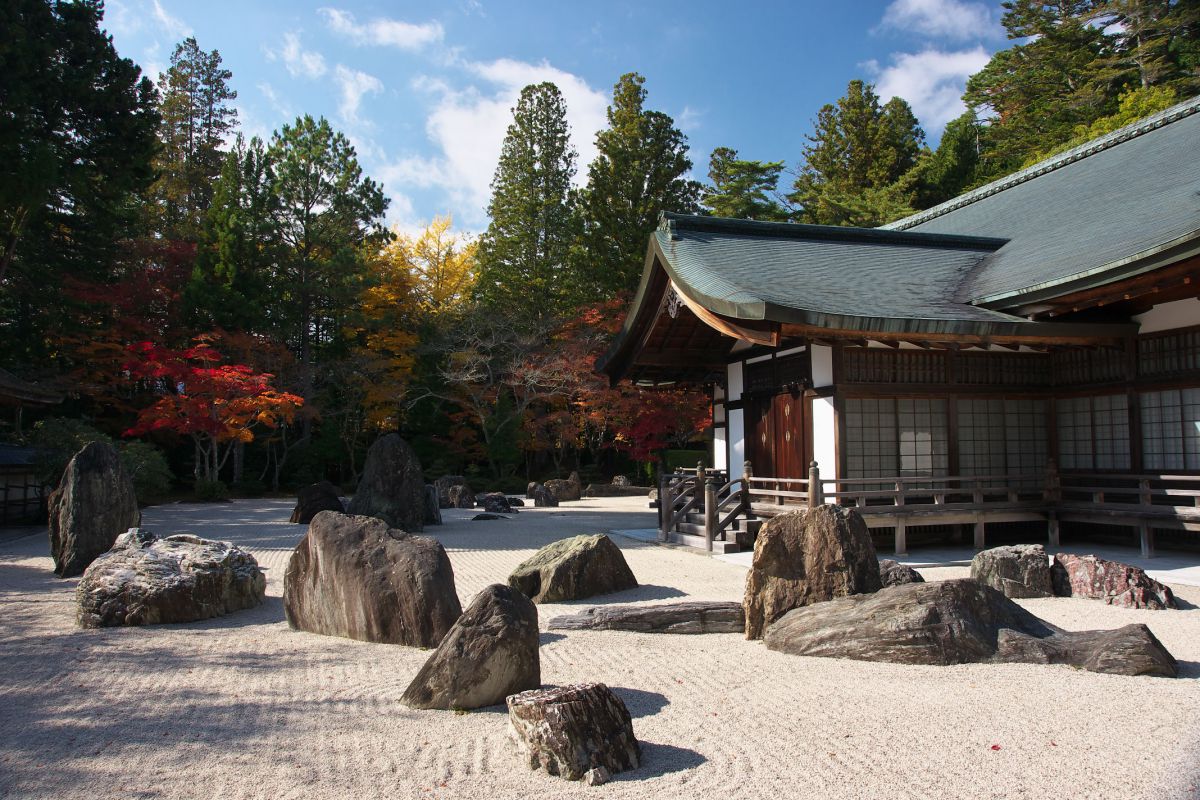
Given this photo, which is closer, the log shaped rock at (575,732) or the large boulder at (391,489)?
the log shaped rock at (575,732)

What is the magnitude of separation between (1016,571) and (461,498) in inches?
586

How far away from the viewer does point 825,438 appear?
425 inches

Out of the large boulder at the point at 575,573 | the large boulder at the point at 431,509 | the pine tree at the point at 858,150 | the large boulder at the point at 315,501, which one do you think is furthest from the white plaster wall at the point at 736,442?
the pine tree at the point at 858,150

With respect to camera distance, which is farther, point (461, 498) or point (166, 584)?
point (461, 498)

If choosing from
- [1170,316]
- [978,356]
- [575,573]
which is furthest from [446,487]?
[1170,316]

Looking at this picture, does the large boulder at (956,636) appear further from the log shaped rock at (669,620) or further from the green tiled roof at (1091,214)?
the green tiled roof at (1091,214)

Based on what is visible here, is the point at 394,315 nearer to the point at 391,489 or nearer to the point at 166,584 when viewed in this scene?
the point at 391,489

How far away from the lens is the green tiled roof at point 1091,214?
9344mm

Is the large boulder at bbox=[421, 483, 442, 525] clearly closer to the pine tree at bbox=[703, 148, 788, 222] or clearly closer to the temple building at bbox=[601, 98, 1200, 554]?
the temple building at bbox=[601, 98, 1200, 554]

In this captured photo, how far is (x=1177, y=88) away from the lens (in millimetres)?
25141

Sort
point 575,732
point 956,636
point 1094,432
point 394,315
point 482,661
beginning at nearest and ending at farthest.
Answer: point 575,732
point 482,661
point 956,636
point 1094,432
point 394,315

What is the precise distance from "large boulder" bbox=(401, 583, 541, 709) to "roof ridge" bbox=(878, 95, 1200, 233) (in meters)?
12.9

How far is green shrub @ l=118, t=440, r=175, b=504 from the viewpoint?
59.1ft

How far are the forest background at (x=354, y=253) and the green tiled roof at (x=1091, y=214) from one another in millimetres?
10452
